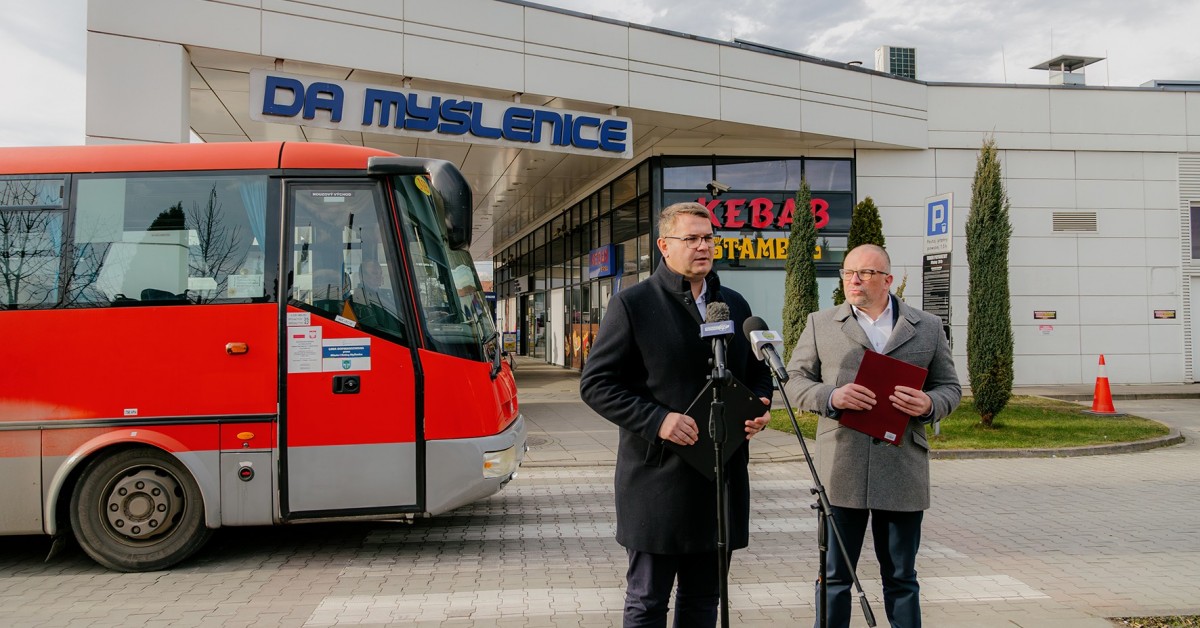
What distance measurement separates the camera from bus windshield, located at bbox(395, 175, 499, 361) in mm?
5824

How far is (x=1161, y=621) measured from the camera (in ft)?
14.1

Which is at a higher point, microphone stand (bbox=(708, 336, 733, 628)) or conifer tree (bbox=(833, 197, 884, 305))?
conifer tree (bbox=(833, 197, 884, 305))

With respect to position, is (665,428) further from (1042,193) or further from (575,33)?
(1042,193)

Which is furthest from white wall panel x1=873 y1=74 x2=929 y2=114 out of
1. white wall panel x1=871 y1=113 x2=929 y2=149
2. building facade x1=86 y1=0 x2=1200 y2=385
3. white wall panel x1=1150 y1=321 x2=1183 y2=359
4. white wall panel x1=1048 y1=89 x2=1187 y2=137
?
white wall panel x1=1150 y1=321 x2=1183 y2=359

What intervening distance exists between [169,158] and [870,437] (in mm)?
5229

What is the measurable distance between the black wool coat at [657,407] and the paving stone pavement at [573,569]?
174 cm

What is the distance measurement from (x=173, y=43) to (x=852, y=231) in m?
10.9

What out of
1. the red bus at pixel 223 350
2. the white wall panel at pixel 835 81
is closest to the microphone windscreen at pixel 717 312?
the red bus at pixel 223 350

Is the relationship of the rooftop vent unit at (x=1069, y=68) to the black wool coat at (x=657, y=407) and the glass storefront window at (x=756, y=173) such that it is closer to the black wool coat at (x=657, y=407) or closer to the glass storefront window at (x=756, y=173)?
the glass storefront window at (x=756, y=173)

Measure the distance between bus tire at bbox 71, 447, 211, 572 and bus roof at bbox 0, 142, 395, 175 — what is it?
2085 millimetres

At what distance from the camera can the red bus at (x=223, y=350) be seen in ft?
18.1

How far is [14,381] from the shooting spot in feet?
18.0

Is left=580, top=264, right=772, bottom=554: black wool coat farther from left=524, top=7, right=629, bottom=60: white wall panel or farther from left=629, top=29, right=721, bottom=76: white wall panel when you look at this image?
left=629, top=29, right=721, bottom=76: white wall panel

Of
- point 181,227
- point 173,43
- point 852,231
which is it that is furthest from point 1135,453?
point 173,43
